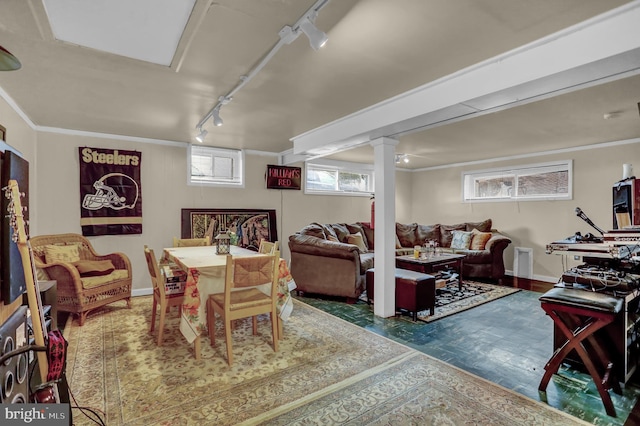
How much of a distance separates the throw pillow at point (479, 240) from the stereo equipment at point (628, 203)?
10.4ft

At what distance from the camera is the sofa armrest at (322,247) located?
4.25 metres

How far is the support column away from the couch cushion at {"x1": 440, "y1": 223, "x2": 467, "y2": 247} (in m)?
3.37

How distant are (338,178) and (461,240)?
2681mm

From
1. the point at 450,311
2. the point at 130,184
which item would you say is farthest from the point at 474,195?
the point at 130,184

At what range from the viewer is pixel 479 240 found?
5.88 metres

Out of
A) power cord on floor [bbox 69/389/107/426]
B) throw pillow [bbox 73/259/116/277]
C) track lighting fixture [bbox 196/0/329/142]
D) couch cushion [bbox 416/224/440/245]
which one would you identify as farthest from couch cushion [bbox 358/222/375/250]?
power cord on floor [bbox 69/389/107/426]

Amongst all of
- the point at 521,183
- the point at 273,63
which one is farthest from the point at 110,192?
the point at 521,183

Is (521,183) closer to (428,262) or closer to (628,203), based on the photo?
(428,262)

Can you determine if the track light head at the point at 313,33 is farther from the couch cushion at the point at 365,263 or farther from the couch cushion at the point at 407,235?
the couch cushion at the point at 407,235

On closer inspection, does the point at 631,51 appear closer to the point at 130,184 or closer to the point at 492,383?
the point at 492,383

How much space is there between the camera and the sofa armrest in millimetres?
4254

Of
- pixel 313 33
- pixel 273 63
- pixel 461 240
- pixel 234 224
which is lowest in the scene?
pixel 461 240

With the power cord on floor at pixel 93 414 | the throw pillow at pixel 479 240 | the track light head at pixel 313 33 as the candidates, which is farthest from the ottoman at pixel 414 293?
the power cord on floor at pixel 93 414

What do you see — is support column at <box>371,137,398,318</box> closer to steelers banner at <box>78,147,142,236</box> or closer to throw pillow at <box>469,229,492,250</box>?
throw pillow at <box>469,229,492,250</box>
